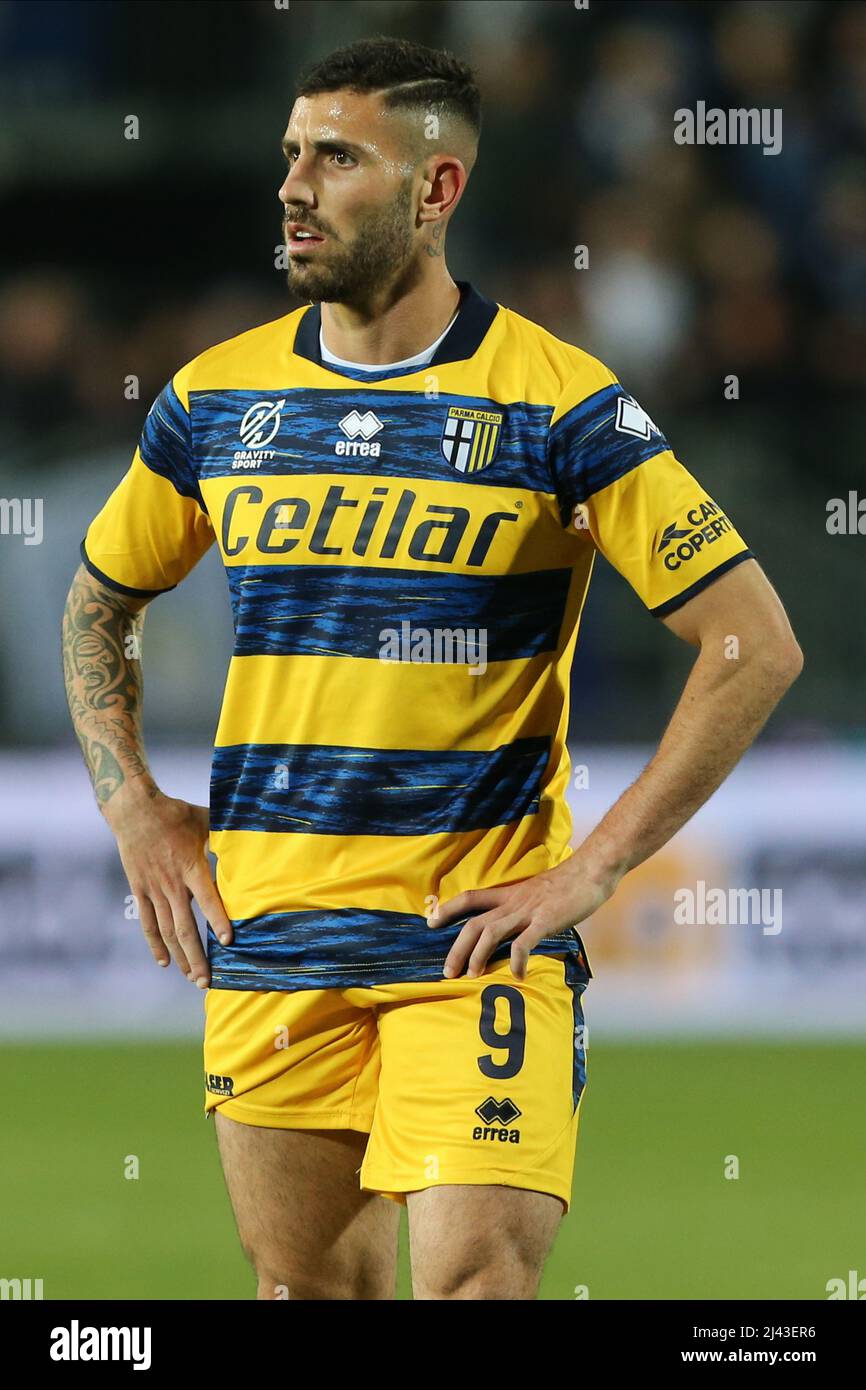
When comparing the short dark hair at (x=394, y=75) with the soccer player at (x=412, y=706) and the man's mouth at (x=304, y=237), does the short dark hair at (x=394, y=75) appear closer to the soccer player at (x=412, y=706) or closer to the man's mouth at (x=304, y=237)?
the soccer player at (x=412, y=706)

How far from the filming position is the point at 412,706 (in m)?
3.06

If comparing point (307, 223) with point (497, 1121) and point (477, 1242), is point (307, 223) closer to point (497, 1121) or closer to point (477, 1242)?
point (497, 1121)

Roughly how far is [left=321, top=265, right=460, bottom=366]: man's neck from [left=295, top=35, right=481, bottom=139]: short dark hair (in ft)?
0.90

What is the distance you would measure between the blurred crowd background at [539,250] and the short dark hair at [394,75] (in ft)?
→ 16.1

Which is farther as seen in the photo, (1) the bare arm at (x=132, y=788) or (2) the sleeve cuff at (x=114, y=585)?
(2) the sleeve cuff at (x=114, y=585)

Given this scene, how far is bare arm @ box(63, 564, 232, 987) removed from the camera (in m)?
3.29

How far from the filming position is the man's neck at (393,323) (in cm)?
319

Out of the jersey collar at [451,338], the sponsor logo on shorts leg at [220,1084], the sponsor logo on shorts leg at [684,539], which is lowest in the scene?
the sponsor logo on shorts leg at [220,1084]

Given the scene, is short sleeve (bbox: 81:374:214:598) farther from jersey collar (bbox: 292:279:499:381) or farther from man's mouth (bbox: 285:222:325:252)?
man's mouth (bbox: 285:222:325:252)
